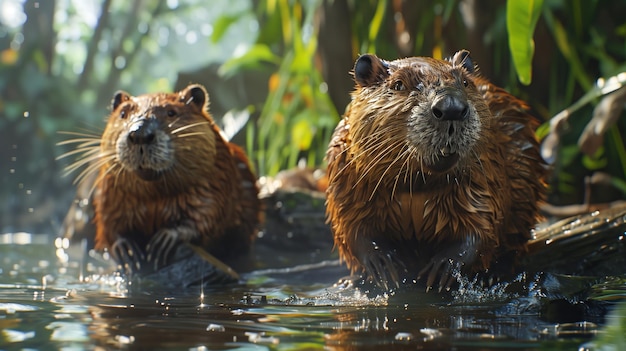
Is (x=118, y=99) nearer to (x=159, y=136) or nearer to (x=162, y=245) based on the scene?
(x=159, y=136)

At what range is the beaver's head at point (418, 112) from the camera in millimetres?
2523

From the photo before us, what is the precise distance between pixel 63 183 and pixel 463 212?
6871 mm

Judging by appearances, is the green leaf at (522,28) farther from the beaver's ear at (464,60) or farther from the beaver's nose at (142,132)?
the beaver's nose at (142,132)

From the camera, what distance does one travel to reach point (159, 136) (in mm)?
3596

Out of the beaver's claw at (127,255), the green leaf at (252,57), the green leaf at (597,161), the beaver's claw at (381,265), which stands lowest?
the beaver's claw at (381,265)

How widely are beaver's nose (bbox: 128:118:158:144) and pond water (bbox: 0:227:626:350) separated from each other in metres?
0.63

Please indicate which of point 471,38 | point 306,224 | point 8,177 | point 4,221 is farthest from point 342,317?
point 8,177

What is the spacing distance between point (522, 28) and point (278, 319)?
69.9 inches

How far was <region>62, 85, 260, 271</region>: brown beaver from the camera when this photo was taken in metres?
3.62

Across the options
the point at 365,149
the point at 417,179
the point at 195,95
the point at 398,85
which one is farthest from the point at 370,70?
the point at 195,95

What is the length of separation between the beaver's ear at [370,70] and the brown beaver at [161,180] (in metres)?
A: 1.05

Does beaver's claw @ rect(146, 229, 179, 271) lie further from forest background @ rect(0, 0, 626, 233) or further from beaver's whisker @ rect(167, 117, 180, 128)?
forest background @ rect(0, 0, 626, 233)

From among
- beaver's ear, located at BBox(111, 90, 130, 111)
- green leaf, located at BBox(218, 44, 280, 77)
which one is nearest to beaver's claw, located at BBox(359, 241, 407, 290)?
beaver's ear, located at BBox(111, 90, 130, 111)

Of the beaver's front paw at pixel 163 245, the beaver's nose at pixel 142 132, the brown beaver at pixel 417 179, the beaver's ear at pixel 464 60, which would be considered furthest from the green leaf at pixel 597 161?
the beaver's nose at pixel 142 132
